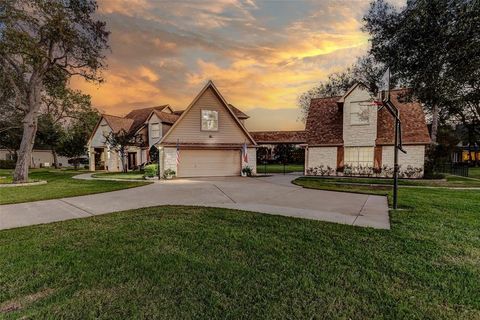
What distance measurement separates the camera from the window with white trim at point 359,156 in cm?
1852

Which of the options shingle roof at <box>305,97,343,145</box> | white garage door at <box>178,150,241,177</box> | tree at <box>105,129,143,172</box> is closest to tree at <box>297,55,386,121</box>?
shingle roof at <box>305,97,343,145</box>

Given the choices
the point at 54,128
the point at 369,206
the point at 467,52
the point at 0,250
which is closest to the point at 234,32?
the point at 467,52

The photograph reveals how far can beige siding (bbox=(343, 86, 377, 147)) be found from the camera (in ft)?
60.6

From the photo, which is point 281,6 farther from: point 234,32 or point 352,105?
point 352,105

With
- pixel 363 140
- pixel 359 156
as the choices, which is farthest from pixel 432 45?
pixel 359 156

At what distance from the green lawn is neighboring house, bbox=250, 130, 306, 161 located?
28.3 m

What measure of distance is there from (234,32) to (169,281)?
12685 millimetres

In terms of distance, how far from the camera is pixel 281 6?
11234mm

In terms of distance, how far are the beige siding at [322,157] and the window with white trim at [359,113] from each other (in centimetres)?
248

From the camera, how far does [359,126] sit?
1867 centimetres

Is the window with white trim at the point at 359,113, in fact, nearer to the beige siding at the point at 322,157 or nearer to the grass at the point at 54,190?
the beige siding at the point at 322,157

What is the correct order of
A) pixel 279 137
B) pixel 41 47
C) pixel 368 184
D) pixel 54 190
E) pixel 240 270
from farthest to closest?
pixel 279 137
pixel 41 47
pixel 368 184
pixel 54 190
pixel 240 270

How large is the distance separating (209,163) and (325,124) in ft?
31.9

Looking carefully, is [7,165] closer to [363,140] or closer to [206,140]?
[206,140]
